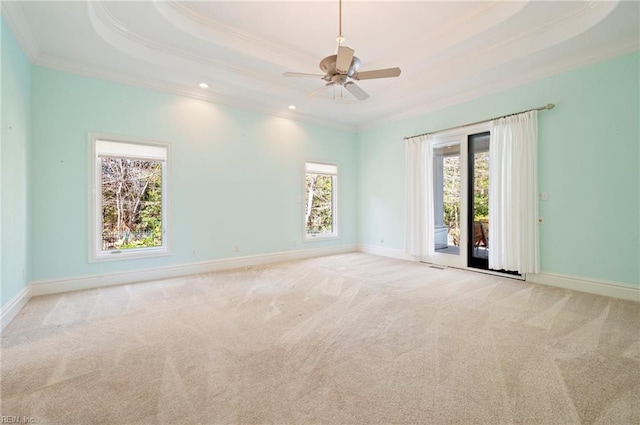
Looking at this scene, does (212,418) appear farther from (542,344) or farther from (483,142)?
(483,142)

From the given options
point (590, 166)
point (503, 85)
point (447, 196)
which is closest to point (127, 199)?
point (447, 196)

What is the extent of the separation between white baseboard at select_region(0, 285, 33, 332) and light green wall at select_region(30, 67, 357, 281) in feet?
1.00

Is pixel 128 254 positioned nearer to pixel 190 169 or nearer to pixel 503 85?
pixel 190 169

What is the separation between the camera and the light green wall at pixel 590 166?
135 inches

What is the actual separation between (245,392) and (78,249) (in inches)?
143

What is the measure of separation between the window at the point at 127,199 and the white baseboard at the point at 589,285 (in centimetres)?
573

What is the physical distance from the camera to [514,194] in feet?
13.9

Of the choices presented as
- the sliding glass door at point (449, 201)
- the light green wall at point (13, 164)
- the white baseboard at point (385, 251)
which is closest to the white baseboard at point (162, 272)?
the light green wall at point (13, 164)

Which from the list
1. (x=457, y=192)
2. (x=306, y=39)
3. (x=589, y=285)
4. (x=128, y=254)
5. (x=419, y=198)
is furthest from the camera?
(x=419, y=198)

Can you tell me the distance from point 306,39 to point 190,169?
8.97 ft

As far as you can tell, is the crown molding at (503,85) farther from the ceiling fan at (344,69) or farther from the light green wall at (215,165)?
the ceiling fan at (344,69)

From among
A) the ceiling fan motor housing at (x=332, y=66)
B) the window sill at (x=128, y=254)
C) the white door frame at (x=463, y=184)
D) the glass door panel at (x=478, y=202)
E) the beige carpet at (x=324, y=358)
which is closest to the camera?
the beige carpet at (x=324, y=358)

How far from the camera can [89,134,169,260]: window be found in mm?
4070

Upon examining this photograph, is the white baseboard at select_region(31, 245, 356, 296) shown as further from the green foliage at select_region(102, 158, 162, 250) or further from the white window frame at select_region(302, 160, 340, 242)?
the green foliage at select_region(102, 158, 162, 250)
